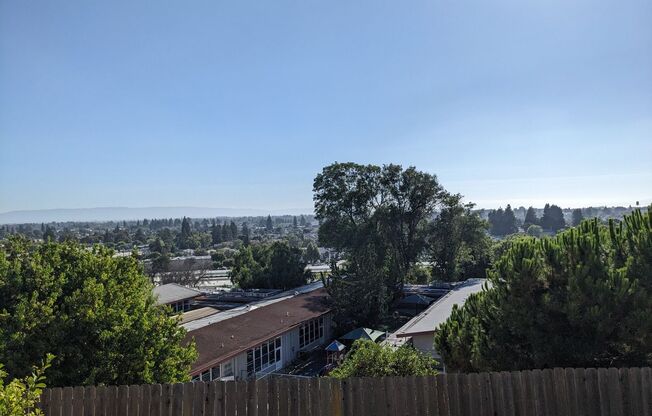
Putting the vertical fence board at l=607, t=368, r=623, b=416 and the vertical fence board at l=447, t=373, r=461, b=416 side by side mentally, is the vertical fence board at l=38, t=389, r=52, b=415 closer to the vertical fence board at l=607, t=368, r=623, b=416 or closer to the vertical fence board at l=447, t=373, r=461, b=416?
the vertical fence board at l=447, t=373, r=461, b=416

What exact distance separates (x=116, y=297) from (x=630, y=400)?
8654 mm

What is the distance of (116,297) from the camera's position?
875 centimetres

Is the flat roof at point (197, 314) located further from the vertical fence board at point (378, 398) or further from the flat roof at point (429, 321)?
the vertical fence board at point (378, 398)

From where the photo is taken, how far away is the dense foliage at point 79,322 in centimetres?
750

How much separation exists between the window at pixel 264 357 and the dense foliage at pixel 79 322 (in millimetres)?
8260

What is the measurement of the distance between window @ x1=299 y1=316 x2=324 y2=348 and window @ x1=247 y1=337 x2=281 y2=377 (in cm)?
241

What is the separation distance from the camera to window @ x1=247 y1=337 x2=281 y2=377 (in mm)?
17484

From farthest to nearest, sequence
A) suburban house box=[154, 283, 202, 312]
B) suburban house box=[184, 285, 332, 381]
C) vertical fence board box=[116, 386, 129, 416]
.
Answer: suburban house box=[154, 283, 202, 312] → suburban house box=[184, 285, 332, 381] → vertical fence board box=[116, 386, 129, 416]

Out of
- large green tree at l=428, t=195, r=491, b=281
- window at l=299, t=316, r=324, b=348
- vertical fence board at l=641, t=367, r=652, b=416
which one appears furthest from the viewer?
large green tree at l=428, t=195, r=491, b=281

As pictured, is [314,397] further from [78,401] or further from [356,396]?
[78,401]

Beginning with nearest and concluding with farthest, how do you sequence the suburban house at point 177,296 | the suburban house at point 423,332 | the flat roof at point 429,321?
the suburban house at point 423,332, the flat roof at point 429,321, the suburban house at point 177,296

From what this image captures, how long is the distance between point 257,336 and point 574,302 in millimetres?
13262

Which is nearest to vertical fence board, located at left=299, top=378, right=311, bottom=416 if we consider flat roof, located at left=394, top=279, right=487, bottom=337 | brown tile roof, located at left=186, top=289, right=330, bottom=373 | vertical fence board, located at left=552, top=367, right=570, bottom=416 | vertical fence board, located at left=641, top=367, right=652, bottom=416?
vertical fence board, located at left=552, top=367, right=570, bottom=416

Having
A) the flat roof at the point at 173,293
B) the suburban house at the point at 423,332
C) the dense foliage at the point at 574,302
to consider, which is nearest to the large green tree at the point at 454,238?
the suburban house at the point at 423,332
